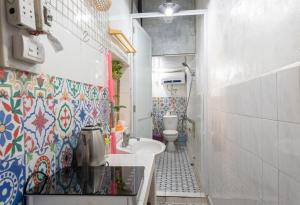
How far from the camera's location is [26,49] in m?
0.66

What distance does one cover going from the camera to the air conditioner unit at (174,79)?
477 centimetres

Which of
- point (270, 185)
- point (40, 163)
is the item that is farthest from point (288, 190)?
point (40, 163)

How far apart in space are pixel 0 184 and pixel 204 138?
2.06m

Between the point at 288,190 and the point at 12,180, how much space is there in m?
0.93

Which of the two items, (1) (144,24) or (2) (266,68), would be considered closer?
(2) (266,68)

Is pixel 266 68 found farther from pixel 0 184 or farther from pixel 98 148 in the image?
pixel 0 184

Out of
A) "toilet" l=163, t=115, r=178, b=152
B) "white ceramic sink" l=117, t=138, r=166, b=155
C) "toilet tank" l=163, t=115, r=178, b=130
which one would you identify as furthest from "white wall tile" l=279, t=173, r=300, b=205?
"toilet tank" l=163, t=115, r=178, b=130

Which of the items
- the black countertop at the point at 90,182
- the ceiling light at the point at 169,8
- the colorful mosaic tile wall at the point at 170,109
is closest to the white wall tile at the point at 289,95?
the black countertop at the point at 90,182

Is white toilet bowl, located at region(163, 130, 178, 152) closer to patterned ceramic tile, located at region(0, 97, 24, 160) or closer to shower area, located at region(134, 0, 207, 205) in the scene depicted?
shower area, located at region(134, 0, 207, 205)

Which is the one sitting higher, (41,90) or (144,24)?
(144,24)

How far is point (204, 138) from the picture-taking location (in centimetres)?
237

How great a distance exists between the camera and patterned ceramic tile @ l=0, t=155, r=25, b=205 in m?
0.61

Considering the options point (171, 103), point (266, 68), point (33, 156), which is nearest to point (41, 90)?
point (33, 156)

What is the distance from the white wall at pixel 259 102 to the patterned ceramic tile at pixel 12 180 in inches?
35.7
